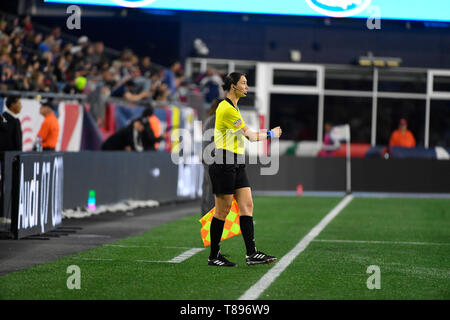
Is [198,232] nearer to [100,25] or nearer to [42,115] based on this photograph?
[42,115]

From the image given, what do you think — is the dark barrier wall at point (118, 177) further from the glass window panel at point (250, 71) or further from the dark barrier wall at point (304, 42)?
the glass window panel at point (250, 71)

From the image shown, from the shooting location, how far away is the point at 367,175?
29297mm

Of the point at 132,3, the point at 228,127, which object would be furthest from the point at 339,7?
the point at 228,127

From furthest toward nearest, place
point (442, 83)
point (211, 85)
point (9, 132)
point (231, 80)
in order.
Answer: point (442, 83), point (211, 85), point (9, 132), point (231, 80)

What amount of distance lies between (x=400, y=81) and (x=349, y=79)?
6.41 ft

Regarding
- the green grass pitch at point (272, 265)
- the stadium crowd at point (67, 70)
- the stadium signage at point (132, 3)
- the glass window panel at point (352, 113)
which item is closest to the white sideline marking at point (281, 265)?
the green grass pitch at point (272, 265)

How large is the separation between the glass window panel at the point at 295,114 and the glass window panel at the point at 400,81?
2.61m

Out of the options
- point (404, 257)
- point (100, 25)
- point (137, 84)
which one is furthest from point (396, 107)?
point (404, 257)

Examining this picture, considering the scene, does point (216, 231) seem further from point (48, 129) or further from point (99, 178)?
point (99, 178)

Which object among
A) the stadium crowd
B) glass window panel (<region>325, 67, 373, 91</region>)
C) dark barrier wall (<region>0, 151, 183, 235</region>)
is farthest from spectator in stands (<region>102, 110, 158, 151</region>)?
glass window panel (<region>325, 67, 373, 91</region>)

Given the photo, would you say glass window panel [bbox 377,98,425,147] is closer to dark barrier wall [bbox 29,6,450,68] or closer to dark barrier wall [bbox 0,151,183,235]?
dark barrier wall [bbox 29,6,450,68]

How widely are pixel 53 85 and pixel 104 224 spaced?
561 centimetres

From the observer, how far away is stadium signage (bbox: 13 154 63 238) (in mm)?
12578

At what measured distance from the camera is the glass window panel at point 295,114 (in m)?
36.3
